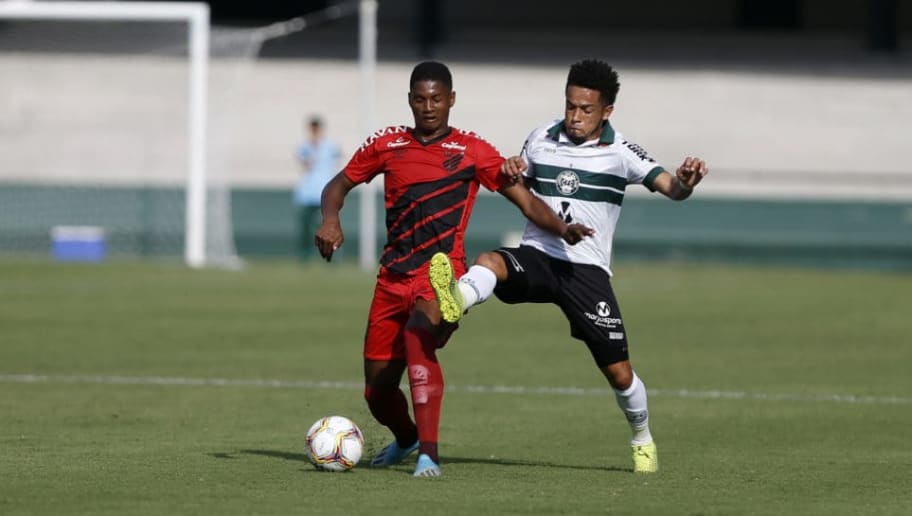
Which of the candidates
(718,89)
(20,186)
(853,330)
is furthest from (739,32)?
(853,330)

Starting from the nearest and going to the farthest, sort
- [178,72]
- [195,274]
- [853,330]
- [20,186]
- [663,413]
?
[663,413], [853,330], [195,274], [20,186], [178,72]

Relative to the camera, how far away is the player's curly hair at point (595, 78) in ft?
28.7

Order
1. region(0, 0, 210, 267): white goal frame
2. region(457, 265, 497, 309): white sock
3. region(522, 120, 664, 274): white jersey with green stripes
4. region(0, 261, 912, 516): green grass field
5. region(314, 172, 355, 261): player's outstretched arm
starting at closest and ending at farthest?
region(0, 261, 912, 516): green grass field
region(457, 265, 497, 309): white sock
region(314, 172, 355, 261): player's outstretched arm
region(522, 120, 664, 274): white jersey with green stripes
region(0, 0, 210, 267): white goal frame

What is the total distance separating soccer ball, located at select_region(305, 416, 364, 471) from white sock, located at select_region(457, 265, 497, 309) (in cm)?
96

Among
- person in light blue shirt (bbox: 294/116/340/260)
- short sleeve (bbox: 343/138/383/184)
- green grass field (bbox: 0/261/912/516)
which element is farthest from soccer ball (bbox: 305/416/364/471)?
person in light blue shirt (bbox: 294/116/340/260)

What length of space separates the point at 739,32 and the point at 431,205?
33.3 m

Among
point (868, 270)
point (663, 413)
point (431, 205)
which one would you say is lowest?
point (868, 270)

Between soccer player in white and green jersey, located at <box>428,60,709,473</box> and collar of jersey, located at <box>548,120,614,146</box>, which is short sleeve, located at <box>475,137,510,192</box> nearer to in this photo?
soccer player in white and green jersey, located at <box>428,60,709,473</box>

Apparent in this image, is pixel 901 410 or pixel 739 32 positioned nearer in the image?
pixel 901 410

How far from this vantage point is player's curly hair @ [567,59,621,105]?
8.75 m

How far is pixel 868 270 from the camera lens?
31.3 m

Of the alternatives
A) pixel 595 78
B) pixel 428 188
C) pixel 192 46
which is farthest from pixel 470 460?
pixel 192 46

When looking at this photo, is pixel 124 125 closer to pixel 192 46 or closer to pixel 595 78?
pixel 192 46

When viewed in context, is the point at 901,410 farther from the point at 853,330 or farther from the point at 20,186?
the point at 20,186
